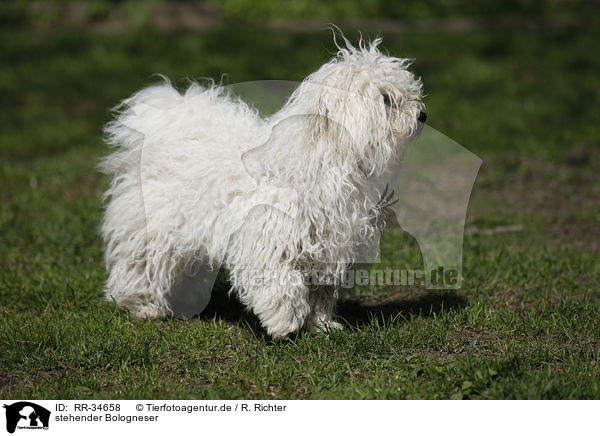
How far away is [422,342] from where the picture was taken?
3.70m

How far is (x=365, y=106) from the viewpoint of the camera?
134 inches

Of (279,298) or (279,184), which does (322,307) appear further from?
(279,184)

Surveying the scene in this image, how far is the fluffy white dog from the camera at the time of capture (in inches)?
136

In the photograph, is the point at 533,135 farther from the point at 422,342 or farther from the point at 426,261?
the point at 422,342

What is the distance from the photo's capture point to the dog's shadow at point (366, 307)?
4168 mm

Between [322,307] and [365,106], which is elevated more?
[365,106]

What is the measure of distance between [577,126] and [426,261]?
16.6 feet

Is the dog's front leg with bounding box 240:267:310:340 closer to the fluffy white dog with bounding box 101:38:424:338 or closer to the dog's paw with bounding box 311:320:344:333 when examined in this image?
the fluffy white dog with bounding box 101:38:424:338
